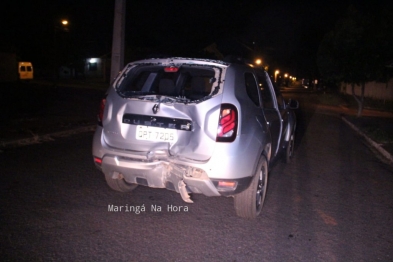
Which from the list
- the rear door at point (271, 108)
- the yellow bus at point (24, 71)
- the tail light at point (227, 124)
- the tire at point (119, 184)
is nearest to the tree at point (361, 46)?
the rear door at point (271, 108)

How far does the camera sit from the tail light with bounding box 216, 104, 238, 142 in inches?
162

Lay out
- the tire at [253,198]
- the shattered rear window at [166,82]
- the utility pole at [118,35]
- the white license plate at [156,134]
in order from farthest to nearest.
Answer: the utility pole at [118,35], the shattered rear window at [166,82], the tire at [253,198], the white license plate at [156,134]

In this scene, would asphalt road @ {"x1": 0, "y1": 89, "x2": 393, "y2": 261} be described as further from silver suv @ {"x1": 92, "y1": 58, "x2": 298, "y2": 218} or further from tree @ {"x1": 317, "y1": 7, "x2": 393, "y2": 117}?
tree @ {"x1": 317, "y1": 7, "x2": 393, "y2": 117}

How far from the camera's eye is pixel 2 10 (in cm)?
3056

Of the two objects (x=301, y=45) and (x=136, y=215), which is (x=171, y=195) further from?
(x=301, y=45)

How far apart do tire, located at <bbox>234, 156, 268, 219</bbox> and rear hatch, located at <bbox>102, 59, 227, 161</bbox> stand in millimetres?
795

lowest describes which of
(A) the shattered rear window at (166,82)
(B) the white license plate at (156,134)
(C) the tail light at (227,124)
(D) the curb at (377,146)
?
(D) the curb at (377,146)

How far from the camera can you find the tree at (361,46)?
16.8m

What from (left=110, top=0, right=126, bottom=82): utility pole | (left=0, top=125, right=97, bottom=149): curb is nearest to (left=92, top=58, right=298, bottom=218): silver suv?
(left=0, top=125, right=97, bottom=149): curb

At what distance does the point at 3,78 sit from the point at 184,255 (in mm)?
36744

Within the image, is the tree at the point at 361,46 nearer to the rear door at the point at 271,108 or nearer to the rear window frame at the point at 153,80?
the rear door at the point at 271,108

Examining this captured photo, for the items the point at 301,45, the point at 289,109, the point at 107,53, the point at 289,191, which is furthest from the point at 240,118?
the point at 301,45

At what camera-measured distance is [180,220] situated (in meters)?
4.75

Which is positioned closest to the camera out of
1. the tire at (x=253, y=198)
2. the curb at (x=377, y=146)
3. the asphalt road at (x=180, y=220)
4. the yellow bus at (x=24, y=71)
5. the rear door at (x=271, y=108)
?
the asphalt road at (x=180, y=220)
